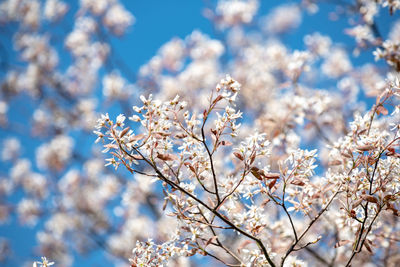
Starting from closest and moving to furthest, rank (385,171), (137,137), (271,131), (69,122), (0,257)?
1. (137,137)
2. (385,171)
3. (271,131)
4. (69,122)
5. (0,257)

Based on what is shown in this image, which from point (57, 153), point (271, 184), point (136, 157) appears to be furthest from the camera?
point (57, 153)

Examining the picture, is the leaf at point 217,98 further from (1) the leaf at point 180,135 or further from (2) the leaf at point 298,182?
(2) the leaf at point 298,182

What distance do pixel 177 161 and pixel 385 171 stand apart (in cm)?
122

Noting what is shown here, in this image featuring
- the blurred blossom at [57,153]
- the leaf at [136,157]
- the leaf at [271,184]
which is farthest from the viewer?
the blurred blossom at [57,153]

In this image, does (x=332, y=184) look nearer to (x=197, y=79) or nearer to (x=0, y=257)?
(x=197, y=79)

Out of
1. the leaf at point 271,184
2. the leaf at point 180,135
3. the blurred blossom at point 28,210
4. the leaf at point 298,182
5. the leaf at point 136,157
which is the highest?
the blurred blossom at point 28,210

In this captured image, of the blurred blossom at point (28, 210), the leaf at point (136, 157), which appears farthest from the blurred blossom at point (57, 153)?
the leaf at point (136, 157)

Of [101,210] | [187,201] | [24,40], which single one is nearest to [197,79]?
[101,210]

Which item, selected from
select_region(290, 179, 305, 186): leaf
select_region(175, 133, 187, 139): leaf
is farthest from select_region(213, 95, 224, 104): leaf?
select_region(290, 179, 305, 186): leaf

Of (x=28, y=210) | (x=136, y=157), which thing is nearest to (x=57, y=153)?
(x=28, y=210)

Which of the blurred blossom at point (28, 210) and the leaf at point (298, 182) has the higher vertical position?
the blurred blossom at point (28, 210)

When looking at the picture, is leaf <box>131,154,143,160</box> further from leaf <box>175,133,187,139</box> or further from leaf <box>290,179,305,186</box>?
leaf <box>290,179,305,186</box>

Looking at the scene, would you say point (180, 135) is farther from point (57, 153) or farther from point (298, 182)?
point (57, 153)

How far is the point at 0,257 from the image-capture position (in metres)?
9.09
